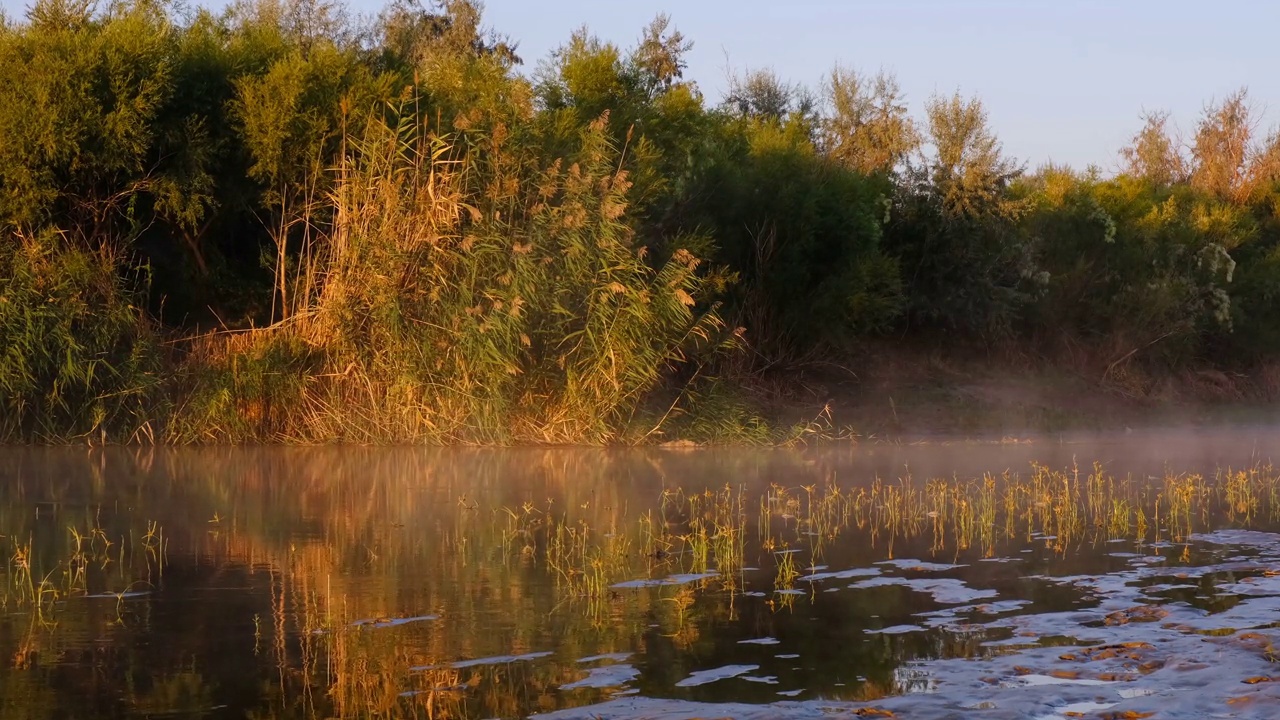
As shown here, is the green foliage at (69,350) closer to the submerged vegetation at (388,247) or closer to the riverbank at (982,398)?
the submerged vegetation at (388,247)

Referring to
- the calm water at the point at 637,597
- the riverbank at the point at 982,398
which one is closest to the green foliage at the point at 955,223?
the riverbank at the point at 982,398

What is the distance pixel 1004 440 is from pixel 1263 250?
1804 cm

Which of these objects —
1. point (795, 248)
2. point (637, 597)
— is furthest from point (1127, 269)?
point (637, 597)

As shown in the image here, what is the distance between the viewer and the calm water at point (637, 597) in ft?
19.9

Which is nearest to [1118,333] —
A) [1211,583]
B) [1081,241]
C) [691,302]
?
[1081,241]

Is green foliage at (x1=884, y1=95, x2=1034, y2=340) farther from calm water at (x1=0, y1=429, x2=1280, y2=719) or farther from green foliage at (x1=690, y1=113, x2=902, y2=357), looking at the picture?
calm water at (x1=0, y1=429, x2=1280, y2=719)

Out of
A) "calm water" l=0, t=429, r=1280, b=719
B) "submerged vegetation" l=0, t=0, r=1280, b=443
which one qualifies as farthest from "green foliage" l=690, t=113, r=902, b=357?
"calm water" l=0, t=429, r=1280, b=719

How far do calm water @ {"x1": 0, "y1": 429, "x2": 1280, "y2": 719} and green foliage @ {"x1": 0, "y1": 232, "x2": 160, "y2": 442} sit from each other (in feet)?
13.6

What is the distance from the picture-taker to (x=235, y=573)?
9172 millimetres

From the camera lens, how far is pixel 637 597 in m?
8.32

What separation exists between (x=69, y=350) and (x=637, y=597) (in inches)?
526

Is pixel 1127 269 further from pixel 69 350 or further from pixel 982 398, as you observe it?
pixel 69 350

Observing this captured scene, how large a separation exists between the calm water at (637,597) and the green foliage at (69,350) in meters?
4.13

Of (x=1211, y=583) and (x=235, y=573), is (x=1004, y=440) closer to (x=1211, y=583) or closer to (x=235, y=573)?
(x=1211, y=583)
